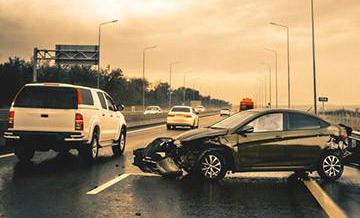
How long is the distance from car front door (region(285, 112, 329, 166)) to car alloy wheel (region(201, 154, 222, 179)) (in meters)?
1.47

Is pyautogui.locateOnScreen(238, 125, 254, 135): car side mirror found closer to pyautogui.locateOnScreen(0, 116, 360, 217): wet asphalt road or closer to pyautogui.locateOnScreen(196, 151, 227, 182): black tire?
pyautogui.locateOnScreen(196, 151, 227, 182): black tire

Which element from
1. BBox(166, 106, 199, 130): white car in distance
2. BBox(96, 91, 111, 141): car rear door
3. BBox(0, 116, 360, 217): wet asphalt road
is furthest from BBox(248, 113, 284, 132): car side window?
BBox(166, 106, 199, 130): white car in distance

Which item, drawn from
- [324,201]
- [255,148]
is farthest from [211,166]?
[324,201]

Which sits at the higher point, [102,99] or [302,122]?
[102,99]

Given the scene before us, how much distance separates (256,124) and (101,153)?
23.5 ft

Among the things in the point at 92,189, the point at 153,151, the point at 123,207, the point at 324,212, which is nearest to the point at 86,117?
the point at 153,151

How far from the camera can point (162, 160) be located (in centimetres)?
988

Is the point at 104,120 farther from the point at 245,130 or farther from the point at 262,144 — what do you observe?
the point at 262,144

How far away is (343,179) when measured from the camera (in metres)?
10.6

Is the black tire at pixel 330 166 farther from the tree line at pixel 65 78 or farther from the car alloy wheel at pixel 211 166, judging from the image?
the tree line at pixel 65 78

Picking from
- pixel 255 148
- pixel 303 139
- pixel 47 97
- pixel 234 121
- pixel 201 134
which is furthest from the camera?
pixel 47 97

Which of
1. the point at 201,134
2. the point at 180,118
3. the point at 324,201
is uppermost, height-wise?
the point at 180,118

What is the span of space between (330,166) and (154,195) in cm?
412

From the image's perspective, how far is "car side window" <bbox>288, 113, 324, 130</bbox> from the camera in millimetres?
10250
